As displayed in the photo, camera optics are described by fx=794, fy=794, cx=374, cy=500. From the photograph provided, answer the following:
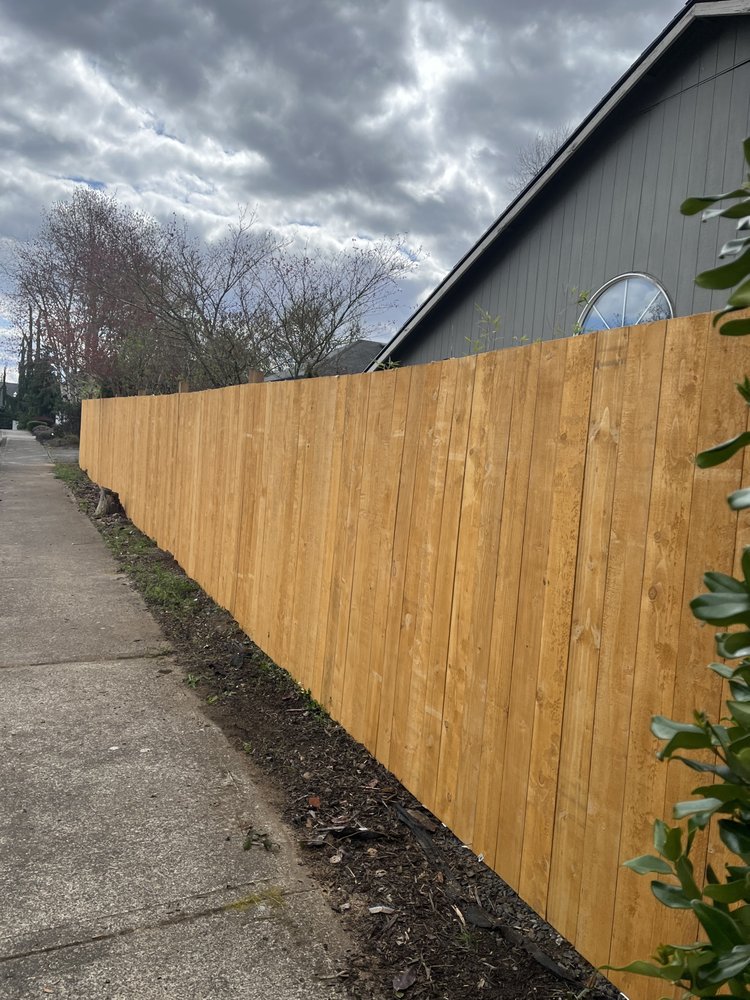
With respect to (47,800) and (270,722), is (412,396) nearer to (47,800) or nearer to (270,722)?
(270,722)

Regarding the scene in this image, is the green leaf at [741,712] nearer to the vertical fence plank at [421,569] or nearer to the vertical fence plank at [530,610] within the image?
the vertical fence plank at [530,610]

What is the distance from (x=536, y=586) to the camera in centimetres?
256

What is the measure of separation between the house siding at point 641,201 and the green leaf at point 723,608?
18.5 ft

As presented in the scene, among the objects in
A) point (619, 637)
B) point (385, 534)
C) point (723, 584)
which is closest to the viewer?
point (723, 584)

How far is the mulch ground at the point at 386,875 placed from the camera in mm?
2400

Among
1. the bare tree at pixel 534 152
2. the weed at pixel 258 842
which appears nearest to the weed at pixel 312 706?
the weed at pixel 258 842

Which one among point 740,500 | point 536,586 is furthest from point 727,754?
point 536,586

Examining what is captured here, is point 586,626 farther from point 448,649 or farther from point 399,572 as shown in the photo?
point 399,572

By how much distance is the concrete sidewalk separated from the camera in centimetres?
238

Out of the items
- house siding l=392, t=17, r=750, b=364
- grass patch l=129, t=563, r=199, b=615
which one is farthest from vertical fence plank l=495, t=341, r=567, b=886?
grass patch l=129, t=563, r=199, b=615

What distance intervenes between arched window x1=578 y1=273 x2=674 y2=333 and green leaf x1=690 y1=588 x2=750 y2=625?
22.9ft

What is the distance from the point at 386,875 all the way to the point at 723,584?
233cm

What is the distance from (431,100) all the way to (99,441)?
9.62m

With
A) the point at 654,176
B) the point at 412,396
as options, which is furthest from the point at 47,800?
the point at 654,176
